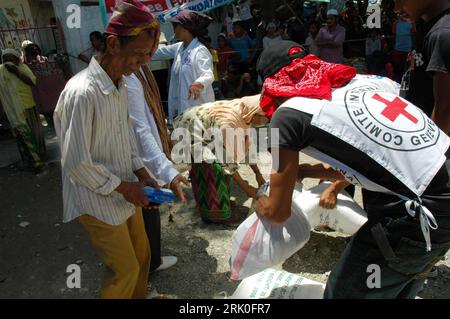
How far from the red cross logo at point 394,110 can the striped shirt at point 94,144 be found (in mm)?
1158

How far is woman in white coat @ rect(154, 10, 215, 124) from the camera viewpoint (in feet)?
12.0

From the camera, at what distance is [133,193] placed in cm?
184

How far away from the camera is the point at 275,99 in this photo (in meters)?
1.64

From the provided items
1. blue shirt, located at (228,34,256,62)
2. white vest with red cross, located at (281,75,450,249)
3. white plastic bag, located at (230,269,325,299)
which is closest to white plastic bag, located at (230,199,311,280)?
white plastic bag, located at (230,269,325,299)

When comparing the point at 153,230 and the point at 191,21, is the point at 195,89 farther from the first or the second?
the point at 153,230

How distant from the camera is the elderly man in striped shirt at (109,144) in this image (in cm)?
168

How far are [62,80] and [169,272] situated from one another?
5.36 meters

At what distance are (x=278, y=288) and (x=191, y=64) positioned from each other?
2286 millimetres

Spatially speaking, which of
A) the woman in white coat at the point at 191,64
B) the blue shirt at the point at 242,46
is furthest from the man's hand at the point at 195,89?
the blue shirt at the point at 242,46

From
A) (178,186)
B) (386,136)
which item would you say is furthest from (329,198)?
(386,136)

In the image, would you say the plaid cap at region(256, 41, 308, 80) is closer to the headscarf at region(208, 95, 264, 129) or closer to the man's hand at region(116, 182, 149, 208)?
the man's hand at region(116, 182, 149, 208)

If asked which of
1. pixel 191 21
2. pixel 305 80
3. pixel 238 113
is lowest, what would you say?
pixel 238 113

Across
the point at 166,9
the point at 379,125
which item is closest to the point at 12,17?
the point at 166,9

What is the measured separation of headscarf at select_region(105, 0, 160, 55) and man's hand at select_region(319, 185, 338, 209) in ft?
4.82
